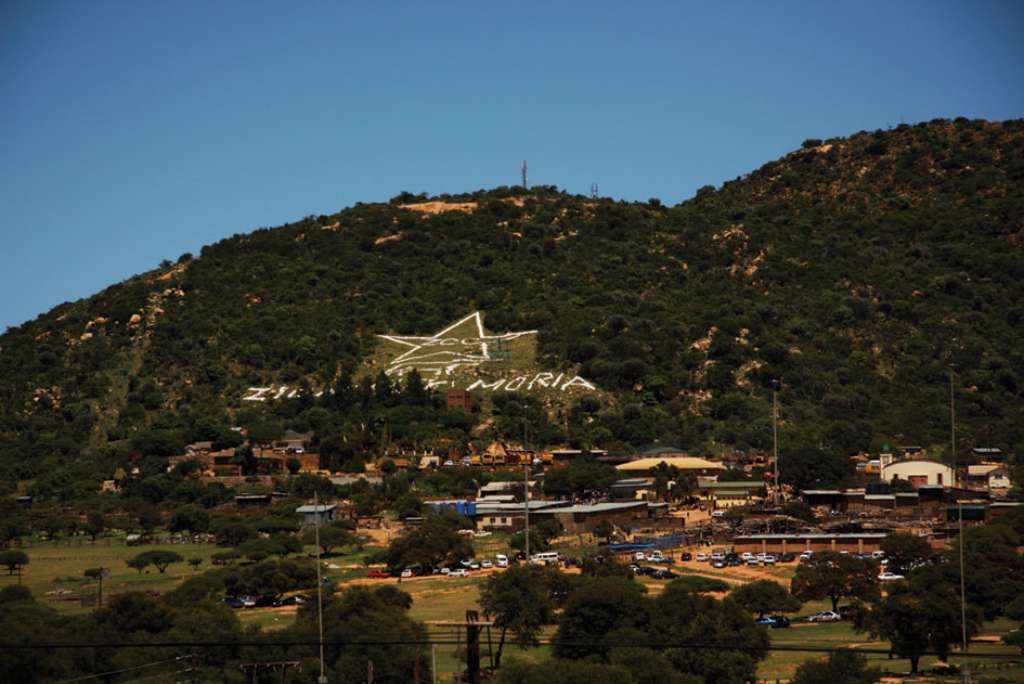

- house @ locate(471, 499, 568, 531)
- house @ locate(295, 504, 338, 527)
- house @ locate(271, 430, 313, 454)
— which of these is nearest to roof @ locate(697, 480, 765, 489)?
house @ locate(471, 499, 568, 531)

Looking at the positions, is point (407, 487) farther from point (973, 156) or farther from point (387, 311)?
point (973, 156)

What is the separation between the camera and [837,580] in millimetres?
62188

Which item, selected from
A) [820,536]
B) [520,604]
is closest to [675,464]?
[820,536]

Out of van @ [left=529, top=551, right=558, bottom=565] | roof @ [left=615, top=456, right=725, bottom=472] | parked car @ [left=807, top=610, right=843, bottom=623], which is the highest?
roof @ [left=615, top=456, right=725, bottom=472]

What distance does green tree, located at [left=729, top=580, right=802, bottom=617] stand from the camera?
59219 millimetres

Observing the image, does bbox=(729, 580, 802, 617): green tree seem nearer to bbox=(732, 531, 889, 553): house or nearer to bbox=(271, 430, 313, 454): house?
bbox=(732, 531, 889, 553): house

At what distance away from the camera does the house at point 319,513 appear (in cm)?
9101

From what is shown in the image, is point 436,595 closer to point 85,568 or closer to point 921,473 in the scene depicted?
point 85,568

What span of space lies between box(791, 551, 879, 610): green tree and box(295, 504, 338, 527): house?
34114 mm

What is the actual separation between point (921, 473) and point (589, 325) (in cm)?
5122

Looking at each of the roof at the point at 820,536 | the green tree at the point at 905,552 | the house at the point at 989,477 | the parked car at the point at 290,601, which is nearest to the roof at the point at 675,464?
the house at the point at 989,477

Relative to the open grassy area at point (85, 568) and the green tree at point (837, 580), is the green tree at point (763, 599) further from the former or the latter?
the open grassy area at point (85, 568)

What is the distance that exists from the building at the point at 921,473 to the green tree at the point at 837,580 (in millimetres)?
34961

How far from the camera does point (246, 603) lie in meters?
67.9
